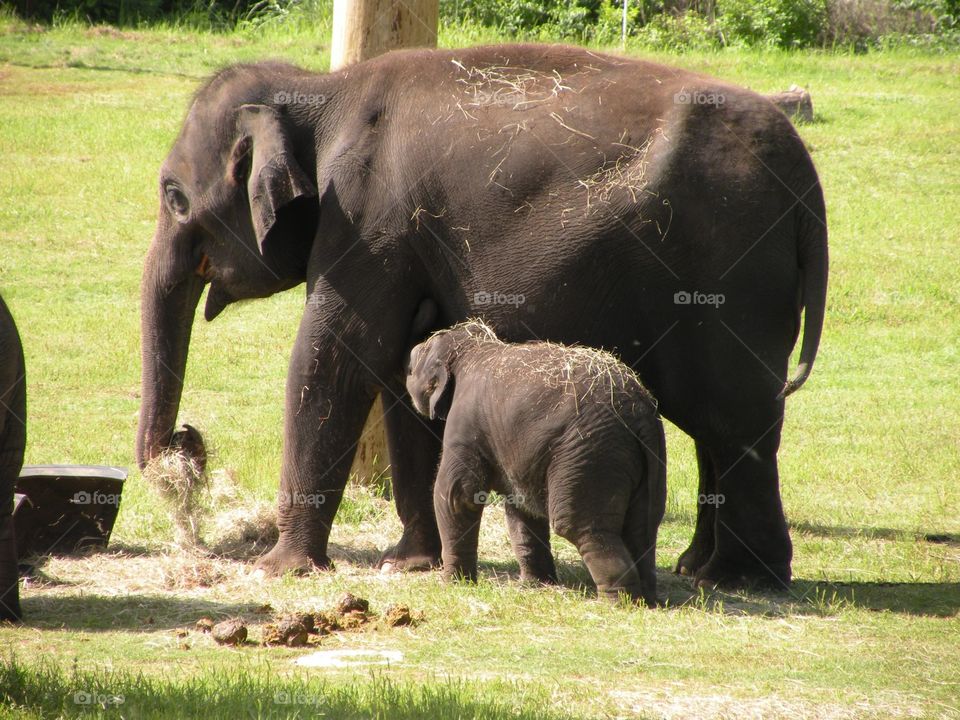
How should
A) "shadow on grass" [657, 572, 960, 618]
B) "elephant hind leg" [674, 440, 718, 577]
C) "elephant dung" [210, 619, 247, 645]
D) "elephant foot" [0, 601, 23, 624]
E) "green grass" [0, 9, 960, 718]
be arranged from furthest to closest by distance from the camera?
"elephant hind leg" [674, 440, 718, 577], "shadow on grass" [657, 572, 960, 618], "elephant foot" [0, 601, 23, 624], "elephant dung" [210, 619, 247, 645], "green grass" [0, 9, 960, 718]

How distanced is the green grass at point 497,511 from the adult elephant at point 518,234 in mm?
847

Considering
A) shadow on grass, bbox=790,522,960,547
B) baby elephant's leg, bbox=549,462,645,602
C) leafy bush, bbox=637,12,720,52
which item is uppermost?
leafy bush, bbox=637,12,720,52

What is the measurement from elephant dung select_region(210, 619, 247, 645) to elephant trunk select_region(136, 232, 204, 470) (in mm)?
2622

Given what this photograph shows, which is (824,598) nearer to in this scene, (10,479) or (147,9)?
(10,479)

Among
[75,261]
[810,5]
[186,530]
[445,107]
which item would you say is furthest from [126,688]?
[810,5]

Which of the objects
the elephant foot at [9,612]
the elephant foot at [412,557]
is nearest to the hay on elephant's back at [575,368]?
the elephant foot at [412,557]

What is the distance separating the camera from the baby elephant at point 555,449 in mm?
7477

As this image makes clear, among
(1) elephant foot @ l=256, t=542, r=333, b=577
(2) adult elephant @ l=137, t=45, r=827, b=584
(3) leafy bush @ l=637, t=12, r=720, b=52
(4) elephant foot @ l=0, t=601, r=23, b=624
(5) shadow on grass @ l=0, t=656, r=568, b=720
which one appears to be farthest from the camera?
(3) leafy bush @ l=637, t=12, r=720, b=52

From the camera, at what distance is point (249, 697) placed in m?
5.81

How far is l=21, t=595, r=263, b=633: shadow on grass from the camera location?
7473mm

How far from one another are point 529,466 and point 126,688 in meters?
2.66

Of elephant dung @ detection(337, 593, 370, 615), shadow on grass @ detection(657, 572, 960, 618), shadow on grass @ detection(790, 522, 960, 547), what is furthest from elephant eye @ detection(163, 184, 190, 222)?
shadow on grass @ detection(790, 522, 960, 547)

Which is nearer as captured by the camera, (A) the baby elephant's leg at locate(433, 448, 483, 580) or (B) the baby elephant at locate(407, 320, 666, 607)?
(B) the baby elephant at locate(407, 320, 666, 607)

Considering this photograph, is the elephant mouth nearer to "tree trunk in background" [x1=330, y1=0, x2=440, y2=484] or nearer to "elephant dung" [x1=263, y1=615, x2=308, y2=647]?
"tree trunk in background" [x1=330, y1=0, x2=440, y2=484]
